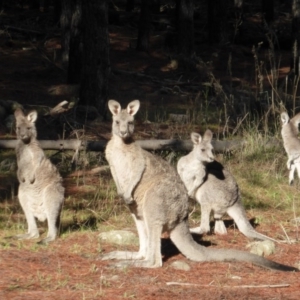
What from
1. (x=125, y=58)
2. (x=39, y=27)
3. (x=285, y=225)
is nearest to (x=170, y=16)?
(x=39, y=27)

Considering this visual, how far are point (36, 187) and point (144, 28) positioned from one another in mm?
20201

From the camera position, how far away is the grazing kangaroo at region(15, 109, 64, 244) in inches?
325

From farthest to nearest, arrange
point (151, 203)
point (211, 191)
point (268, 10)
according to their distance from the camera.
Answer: point (268, 10) < point (211, 191) < point (151, 203)

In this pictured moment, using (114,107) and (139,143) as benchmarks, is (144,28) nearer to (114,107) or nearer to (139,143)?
(139,143)

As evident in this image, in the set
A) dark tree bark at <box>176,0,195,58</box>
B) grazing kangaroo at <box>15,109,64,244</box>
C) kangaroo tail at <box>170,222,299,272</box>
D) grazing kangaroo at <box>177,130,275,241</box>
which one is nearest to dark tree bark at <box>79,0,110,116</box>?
grazing kangaroo at <box>177,130,275,241</box>

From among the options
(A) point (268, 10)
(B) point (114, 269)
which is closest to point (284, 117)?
(B) point (114, 269)

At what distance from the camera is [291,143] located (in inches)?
446

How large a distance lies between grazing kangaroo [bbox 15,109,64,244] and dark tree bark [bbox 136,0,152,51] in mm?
19169

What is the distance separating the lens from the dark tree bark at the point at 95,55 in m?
15.0

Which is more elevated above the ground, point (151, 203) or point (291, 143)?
point (291, 143)

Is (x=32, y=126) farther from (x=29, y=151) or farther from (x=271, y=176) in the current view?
(x=271, y=176)

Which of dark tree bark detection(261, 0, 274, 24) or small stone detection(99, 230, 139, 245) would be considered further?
dark tree bark detection(261, 0, 274, 24)

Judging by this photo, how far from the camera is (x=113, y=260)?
7371 mm

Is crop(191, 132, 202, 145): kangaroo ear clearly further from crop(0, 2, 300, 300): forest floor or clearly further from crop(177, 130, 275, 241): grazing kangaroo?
crop(0, 2, 300, 300): forest floor
